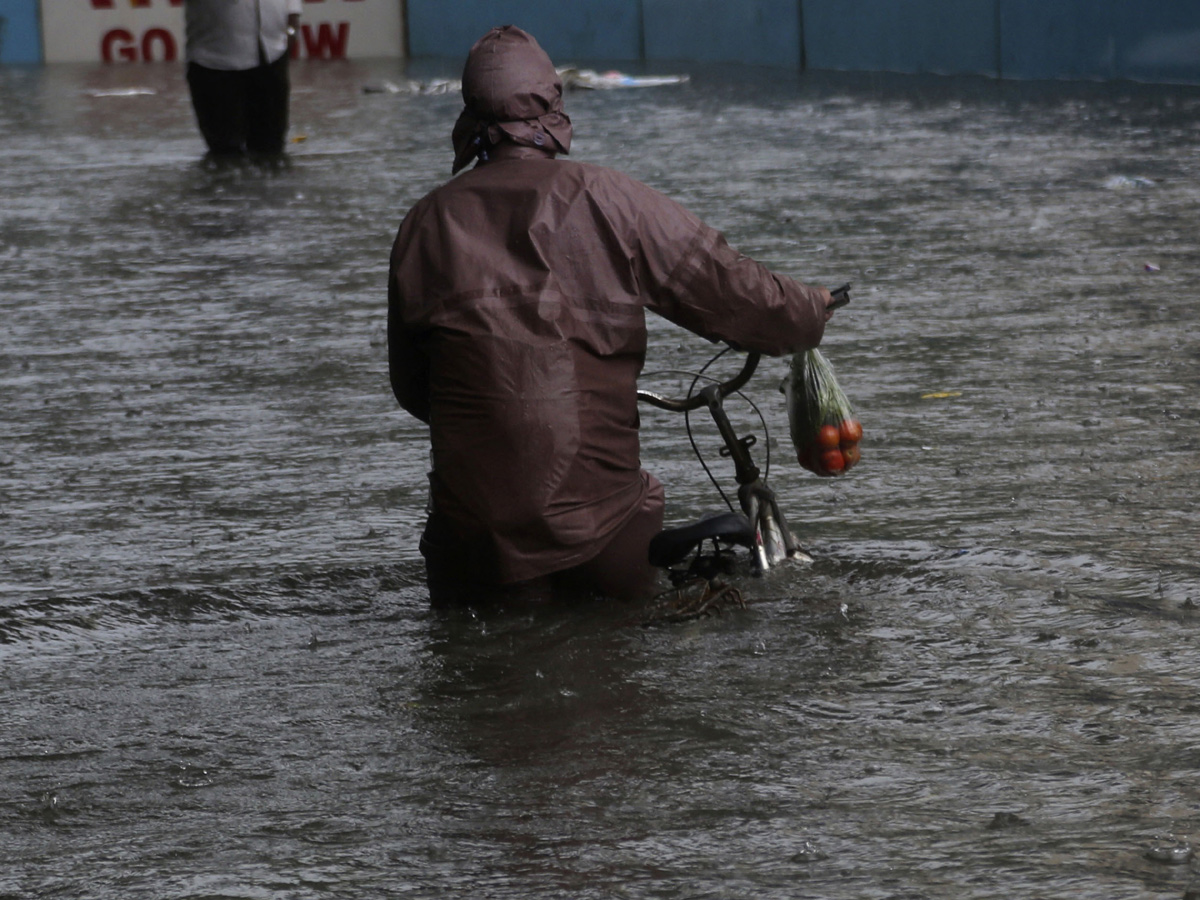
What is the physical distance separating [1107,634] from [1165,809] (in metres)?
0.93

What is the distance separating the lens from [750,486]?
15.3ft

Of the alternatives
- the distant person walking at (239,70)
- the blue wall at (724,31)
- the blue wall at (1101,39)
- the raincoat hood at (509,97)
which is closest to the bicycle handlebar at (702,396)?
the raincoat hood at (509,97)

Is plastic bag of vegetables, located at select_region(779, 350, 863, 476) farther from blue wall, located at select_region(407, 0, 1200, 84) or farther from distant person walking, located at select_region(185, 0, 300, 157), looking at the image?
blue wall, located at select_region(407, 0, 1200, 84)

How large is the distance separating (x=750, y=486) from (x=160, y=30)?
78.5 ft

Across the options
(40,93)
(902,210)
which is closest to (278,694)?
(902,210)

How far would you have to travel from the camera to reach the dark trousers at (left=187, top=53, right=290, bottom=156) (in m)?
15.0

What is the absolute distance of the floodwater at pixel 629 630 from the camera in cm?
332

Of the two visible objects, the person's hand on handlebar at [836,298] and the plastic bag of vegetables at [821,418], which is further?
the plastic bag of vegetables at [821,418]

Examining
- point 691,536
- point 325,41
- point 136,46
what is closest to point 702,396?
point 691,536

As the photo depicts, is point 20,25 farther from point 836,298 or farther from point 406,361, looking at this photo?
point 836,298

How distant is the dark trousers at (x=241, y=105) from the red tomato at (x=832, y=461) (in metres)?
11.0

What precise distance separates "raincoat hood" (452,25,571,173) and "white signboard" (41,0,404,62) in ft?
75.7

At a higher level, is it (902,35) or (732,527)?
(902,35)

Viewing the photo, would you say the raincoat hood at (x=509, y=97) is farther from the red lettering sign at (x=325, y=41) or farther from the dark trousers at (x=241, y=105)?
the red lettering sign at (x=325, y=41)
